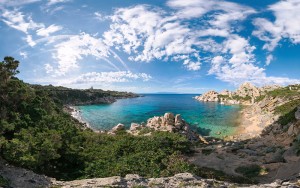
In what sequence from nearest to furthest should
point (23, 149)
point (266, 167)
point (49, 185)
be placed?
point (49, 185) → point (23, 149) → point (266, 167)

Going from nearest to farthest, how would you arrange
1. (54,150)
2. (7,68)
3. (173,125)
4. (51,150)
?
(51,150), (54,150), (7,68), (173,125)

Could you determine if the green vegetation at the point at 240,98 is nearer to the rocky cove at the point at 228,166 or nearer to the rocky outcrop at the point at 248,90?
the rocky outcrop at the point at 248,90

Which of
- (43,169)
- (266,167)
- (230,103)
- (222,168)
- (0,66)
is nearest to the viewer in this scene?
(43,169)

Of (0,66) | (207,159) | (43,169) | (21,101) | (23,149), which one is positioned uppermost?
(0,66)

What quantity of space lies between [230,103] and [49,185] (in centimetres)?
15479

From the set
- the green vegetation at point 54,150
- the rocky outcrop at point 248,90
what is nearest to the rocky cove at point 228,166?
the green vegetation at point 54,150

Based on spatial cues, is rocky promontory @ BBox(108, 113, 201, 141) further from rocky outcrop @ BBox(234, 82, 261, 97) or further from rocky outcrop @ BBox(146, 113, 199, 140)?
rocky outcrop @ BBox(234, 82, 261, 97)

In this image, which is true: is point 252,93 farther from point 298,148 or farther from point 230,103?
point 298,148

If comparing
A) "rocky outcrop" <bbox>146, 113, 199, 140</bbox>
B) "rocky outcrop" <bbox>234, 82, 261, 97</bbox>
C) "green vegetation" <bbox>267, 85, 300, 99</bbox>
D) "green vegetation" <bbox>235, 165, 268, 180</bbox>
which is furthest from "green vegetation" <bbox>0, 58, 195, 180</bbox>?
"rocky outcrop" <bbox>234, 82, 261, 97</bbox>

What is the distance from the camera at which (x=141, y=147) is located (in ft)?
94.3

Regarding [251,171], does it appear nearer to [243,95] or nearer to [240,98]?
[240,98]

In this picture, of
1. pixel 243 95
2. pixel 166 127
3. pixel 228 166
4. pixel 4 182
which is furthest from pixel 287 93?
pixel 4 182

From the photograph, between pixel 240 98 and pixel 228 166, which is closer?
pixel 228 166

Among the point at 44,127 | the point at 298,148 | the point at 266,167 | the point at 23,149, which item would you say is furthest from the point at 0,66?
the point at 298,148
